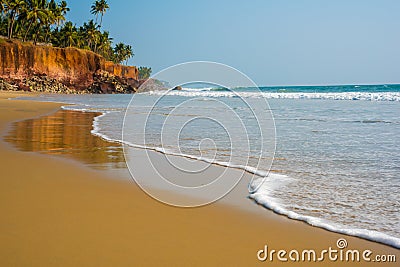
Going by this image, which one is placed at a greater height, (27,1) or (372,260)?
(27,1)

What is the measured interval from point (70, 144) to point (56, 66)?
58134mm

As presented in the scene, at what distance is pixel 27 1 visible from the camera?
194 ft

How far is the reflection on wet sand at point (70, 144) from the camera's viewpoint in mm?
6527

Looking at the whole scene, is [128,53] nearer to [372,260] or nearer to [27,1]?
[27,1]

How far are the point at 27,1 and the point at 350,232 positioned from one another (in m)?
65.9

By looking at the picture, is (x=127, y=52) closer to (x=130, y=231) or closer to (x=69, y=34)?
(x=69, y=34)

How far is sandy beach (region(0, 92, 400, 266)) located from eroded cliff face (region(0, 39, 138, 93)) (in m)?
54.8

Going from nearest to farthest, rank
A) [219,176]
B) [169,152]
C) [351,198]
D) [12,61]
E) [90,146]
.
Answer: [351,198], [219,176], [169,152], [90,146], [12,61]

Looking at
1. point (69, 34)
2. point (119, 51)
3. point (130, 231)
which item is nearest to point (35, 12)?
point (69, 34)

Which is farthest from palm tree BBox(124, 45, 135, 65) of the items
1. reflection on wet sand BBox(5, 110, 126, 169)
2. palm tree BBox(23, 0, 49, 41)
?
reflection on wet sand BBox(5, 110, 126, 169)

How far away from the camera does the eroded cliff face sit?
53.1 m

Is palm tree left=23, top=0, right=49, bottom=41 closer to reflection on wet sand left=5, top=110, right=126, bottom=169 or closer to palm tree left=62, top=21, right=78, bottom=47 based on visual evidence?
palm tree left=62, top=21, right=78, bottom=47

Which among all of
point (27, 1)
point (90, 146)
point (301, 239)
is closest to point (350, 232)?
point (301, 239)

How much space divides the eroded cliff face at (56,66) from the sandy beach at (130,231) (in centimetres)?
5477
